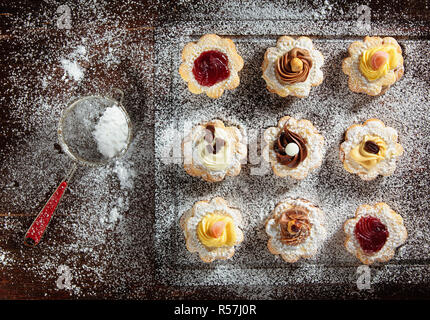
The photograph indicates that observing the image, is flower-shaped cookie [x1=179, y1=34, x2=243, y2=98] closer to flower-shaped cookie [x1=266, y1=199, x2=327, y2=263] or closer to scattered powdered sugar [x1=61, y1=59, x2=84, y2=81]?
scattered powdered sugar [x1=61, y1=59, x2=84, y2=81]

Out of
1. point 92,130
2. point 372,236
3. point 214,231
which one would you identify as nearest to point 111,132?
point 92,130

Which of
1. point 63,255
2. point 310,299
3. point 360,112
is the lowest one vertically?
point 310,299

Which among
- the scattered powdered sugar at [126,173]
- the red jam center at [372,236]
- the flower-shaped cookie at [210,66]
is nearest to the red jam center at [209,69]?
the flower-shaped cookie at [210,66]

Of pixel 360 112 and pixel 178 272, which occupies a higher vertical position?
pixel 360 112

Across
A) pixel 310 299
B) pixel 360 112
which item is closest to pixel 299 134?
pixel 360 112

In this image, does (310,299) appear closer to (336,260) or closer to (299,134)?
(336,260)

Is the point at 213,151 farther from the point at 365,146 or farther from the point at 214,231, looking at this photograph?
the point at 365,146
